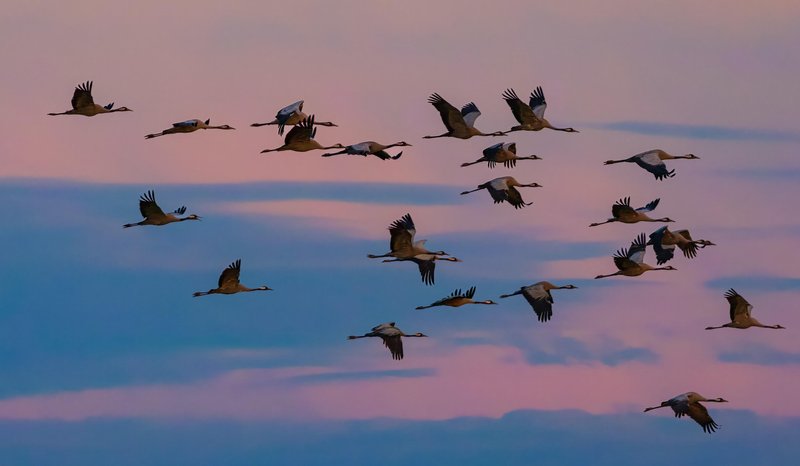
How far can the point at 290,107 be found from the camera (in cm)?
5916

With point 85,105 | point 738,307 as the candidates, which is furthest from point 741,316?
point 85,105

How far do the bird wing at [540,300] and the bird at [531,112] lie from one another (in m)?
5.86

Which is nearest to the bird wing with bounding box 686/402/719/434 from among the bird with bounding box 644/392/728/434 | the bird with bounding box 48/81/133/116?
the bird with bounding box 644/392/728/434

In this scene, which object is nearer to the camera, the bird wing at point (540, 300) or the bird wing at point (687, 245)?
the bird wing at point (540, 300)

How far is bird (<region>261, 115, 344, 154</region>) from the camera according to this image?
6062 cm

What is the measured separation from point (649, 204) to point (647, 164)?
265cm

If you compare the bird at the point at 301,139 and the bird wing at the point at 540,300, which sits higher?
the bird at the point at 301,139

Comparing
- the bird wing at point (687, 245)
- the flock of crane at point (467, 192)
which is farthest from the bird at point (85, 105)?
the bird wing at point (687, 245)

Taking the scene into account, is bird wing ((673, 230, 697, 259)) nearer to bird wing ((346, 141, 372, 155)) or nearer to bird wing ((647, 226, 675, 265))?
bird wing ((647, 226, 675, 265))

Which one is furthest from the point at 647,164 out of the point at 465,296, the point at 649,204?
the point at 465,296

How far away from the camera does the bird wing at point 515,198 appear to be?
64.9 meters

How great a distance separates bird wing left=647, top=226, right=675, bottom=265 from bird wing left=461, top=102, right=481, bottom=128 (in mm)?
6566

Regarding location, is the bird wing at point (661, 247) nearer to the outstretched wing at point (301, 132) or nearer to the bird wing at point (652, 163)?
the bird wing at point (652, 163)

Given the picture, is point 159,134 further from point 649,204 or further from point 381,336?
point 649,204
